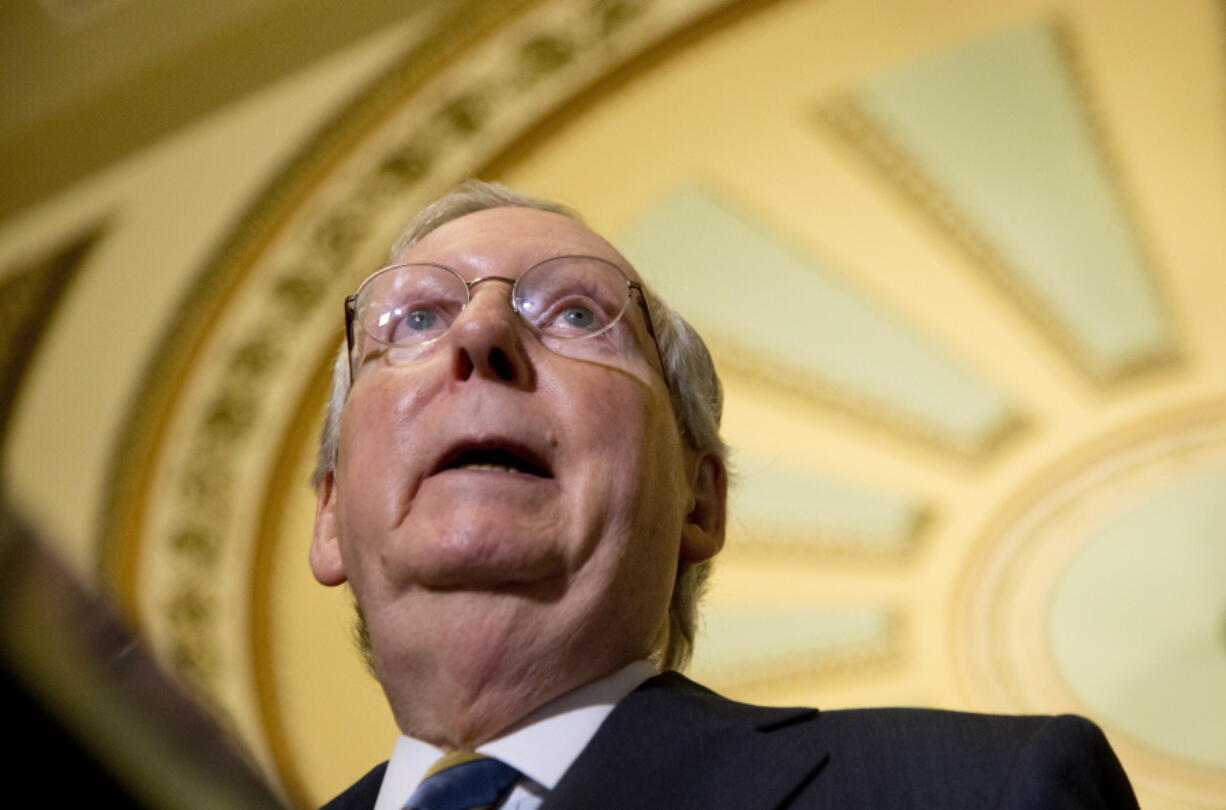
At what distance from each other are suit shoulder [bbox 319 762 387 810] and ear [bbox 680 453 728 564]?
46 centimetres

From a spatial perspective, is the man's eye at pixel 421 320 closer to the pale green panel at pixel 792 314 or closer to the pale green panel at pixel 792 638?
the pale green panel at pixel 792 314

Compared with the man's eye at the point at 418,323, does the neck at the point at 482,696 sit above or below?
below

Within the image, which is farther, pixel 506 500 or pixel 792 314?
pixel 792 314

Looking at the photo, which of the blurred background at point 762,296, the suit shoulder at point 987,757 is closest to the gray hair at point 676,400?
the suit shoulder at point 987,757

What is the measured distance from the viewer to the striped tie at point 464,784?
3.91 feet

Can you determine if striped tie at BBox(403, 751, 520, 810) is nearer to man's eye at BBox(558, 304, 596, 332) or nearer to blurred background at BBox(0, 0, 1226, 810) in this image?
man's eye at BBox(558, 304, 596, 332)

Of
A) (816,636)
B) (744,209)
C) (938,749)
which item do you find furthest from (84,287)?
(938,749)

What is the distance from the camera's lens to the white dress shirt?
1225 mm

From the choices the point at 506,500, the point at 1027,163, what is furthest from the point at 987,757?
the point at 1027,163

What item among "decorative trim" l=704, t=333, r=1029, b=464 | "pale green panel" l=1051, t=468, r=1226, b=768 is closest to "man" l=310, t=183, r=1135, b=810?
"decorative trim" l=704, t=333, r=1029, b=464

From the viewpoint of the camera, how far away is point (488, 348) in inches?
56.9

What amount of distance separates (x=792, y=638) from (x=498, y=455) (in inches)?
200

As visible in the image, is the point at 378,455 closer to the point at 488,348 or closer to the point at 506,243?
the point at 488,348

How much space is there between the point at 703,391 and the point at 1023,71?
355cm
